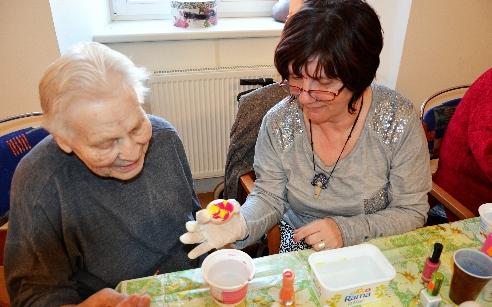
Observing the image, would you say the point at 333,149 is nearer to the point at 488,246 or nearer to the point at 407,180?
the point at 407,180

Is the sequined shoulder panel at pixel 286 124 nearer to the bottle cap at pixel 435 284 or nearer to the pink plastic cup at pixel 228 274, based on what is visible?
the pink plastic cup at pixel 228 274

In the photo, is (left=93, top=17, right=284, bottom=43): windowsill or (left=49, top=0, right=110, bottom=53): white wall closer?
(left=49, top=0, right=110, bottom=53): white wall

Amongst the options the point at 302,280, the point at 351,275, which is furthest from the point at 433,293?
the point at 302,280

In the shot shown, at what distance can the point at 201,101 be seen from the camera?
2.48 m

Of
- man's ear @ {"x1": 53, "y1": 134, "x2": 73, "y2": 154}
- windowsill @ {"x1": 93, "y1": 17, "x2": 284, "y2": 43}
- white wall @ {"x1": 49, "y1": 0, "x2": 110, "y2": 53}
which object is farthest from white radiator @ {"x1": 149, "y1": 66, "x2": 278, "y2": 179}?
man's ear @ {"x1": 53, "y1": 134, "x2": 73, "y2": 154}

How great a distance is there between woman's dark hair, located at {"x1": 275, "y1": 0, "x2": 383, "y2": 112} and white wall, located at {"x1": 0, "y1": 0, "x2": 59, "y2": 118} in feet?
4.09

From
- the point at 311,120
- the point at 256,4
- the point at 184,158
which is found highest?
the point at 256,4

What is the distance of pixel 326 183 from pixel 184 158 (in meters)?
0.49

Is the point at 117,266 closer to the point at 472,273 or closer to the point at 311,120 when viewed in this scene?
the point at 311,120

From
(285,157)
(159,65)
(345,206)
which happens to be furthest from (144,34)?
(345,206)

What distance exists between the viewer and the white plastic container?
3.02ft

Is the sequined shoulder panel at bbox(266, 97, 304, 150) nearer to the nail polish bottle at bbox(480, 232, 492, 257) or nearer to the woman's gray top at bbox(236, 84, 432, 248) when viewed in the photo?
the woman's gray top at bbox(236, 84, 432, 248)

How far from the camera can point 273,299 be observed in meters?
0.98

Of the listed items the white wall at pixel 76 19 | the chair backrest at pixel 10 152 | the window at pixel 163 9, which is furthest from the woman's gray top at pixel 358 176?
the window at pixel 163 9
